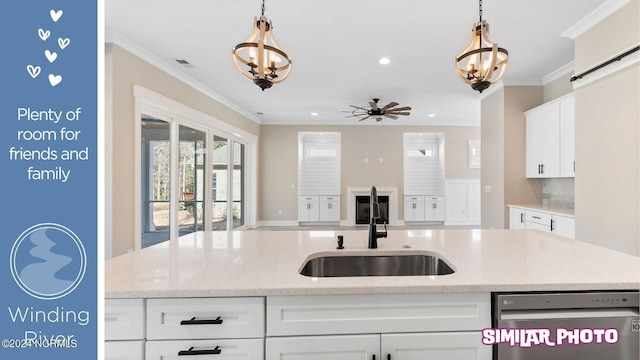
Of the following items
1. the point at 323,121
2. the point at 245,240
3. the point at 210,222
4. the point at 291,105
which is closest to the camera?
the point at 245,240

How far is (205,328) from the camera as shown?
37.9 inches

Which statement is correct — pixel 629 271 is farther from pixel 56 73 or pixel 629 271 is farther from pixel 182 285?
pixel 56 73

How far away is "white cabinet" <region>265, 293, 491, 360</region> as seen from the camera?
98cm

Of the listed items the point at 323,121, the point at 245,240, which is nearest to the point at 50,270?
the point at 245,240

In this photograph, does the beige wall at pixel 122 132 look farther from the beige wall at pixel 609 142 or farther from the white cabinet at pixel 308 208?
the beige wall at pixel 609 142

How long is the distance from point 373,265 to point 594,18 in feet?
10.2

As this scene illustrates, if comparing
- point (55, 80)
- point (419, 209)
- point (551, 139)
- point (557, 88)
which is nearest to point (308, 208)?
point (419, 209)

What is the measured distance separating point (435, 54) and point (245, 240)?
310 cm

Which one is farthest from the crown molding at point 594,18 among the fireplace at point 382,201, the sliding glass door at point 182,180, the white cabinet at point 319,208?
the white cabinet at point 319,208

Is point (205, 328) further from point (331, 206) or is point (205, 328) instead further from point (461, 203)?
point (461, 203)

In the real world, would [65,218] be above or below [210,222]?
above

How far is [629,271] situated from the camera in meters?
1.09

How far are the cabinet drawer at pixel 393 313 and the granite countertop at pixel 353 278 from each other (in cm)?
4

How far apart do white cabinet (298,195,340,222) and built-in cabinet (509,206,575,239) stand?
4089 millimetres
